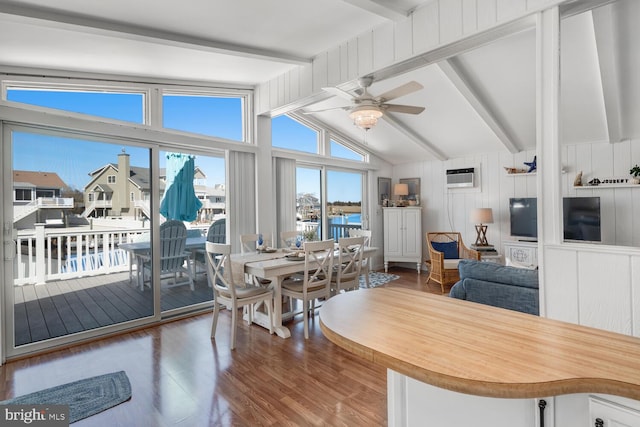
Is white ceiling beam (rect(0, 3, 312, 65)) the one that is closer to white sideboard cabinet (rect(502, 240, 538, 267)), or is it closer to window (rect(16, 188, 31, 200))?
window (rect(16, 188, 31, 200))

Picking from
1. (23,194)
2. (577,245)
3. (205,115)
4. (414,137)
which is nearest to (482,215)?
(414,137)

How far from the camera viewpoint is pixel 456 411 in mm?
1274

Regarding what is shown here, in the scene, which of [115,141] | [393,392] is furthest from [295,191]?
[393,392]

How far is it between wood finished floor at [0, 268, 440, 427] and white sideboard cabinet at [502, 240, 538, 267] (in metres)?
3.90

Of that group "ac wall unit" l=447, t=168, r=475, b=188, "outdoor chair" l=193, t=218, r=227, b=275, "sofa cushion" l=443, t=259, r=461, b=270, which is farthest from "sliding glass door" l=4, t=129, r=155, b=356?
"ac wall unit" l=447, t=168, r=475, b=188

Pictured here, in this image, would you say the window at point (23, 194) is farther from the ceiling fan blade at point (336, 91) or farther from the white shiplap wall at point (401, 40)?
the ceiling fan blade at point (336, 91)

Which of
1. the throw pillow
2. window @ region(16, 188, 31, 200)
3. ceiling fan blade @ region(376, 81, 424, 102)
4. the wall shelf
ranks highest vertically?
ceiling fan blade @ region(376, 81, 424, 102)

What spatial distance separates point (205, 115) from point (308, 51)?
1.70 metres

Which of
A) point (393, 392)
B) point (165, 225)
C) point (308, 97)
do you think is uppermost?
point (308, 97)

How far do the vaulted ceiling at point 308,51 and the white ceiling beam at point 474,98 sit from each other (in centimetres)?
2

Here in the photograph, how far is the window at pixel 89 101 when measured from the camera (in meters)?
3.12

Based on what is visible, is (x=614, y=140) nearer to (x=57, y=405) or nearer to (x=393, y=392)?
(x=393, y=392)

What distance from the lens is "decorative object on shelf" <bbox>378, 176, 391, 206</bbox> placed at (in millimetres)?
7214

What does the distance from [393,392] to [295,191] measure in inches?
168
